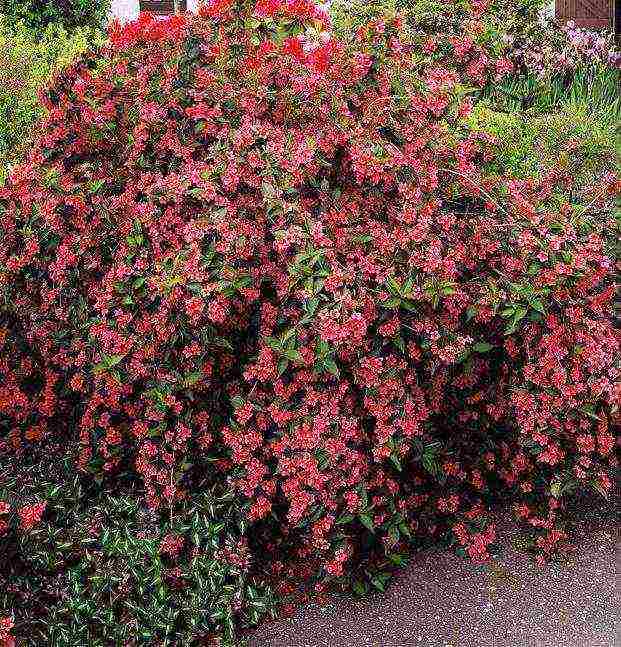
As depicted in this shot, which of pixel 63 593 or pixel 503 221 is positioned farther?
pixel 503 221

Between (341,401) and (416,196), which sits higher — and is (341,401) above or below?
below

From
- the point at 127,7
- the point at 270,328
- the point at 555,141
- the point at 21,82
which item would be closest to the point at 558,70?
the point at 555,141

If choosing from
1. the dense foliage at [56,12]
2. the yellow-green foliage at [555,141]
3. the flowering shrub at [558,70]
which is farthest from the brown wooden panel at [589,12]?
the yellow-green foliage at [555,141]

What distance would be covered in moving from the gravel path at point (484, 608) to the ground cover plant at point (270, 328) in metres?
0.09

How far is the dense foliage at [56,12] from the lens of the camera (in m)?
7.61

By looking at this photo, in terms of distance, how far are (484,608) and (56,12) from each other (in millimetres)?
6753

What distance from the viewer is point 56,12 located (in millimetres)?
7762

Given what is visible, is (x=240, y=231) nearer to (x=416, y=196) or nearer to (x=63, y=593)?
(x=416, y=196)

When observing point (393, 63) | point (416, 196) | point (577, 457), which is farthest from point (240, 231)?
point (577, 457)

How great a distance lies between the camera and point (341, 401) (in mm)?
2643

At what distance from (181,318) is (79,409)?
71 centimetres

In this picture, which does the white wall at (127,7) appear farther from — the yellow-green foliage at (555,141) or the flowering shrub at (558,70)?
the yellow-green foliage at (555,141)

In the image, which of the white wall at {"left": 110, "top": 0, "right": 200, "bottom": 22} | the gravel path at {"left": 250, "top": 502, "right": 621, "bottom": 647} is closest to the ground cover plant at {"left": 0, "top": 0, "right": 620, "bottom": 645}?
the gravel path at {"left": 250, "top": 502, "right": 621, "bottom": 647}

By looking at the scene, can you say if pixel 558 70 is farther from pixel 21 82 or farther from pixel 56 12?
pixel 56 12
